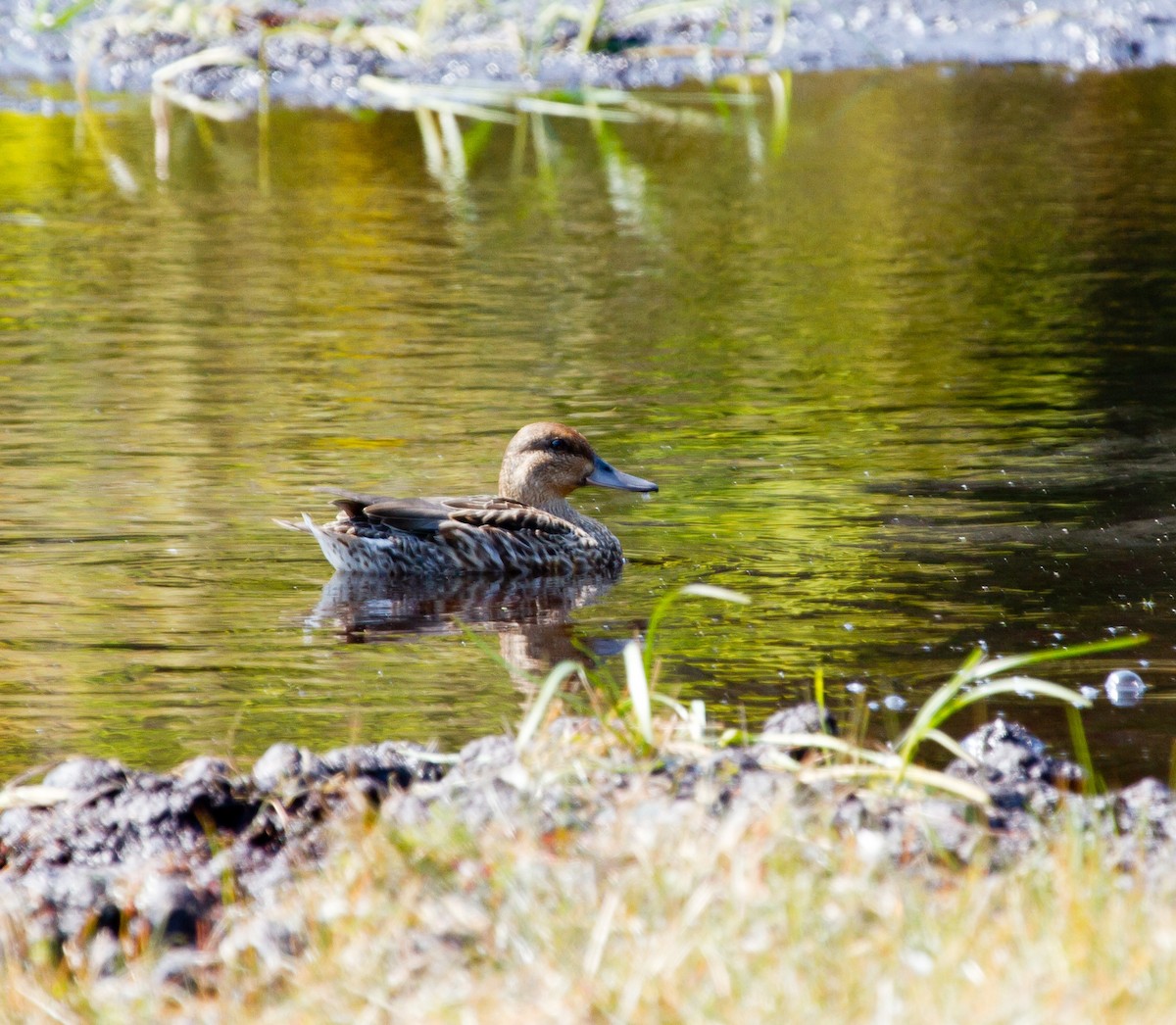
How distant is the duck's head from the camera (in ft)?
31.1

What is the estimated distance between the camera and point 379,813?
198 inches

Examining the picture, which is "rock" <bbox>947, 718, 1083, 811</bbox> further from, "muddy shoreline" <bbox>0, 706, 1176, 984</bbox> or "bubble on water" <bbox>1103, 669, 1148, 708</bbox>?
"bubble on water" <bbox>1103, 669, 1148, 708</bbox>

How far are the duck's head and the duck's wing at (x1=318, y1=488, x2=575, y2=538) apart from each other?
1.18 feet

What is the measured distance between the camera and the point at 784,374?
39.9ft

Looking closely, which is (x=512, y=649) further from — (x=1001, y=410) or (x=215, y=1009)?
Result: (x=1001, y=410)

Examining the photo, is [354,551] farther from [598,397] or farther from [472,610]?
[598,397]

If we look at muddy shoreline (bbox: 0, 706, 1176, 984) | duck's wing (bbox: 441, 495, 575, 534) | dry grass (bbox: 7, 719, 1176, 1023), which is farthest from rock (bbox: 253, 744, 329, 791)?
duck's wing (bbox: 441, 495, 575, 534)

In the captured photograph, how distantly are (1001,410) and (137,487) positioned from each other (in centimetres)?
479

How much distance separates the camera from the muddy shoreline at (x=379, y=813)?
477 centimetres

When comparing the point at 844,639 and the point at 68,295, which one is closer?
the point at 844,639

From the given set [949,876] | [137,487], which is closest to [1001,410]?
[137,487]

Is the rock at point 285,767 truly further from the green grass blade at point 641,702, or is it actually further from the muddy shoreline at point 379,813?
the green grass blade at point 641,702

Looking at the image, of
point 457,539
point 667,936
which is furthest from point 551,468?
point 667,936

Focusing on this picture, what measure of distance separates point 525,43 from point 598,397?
12690 mm
